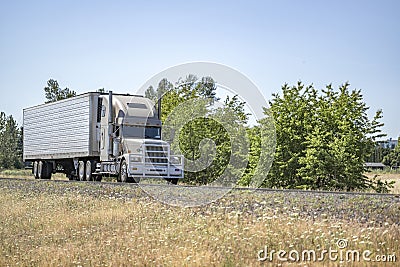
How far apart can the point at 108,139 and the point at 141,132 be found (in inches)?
71.5

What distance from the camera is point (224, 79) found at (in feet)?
64.6

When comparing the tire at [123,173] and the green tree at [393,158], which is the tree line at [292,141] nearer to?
the tire at [123,173]

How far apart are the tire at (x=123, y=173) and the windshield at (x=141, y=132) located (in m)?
1.22

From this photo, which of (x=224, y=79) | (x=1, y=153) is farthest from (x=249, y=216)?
(x=1, y=153)

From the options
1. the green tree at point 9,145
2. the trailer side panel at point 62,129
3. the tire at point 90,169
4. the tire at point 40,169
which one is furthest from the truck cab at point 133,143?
the green tree at point 9,145

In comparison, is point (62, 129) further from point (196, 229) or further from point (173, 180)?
point (196, 229)

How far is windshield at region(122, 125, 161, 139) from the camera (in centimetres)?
2625

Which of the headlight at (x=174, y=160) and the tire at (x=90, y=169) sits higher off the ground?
the headlight at (x=174, y=160)

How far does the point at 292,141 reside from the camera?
27.3 m

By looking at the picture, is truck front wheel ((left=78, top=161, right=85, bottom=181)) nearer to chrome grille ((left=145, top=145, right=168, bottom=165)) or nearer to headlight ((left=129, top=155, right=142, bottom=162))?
headlight ((left=129, top=155, right=142, bottom=162))

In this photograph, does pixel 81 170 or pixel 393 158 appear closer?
pixel 81 170

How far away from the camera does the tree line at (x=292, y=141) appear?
25.6 metres

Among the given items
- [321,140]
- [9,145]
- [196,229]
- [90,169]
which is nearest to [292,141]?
[321,140]

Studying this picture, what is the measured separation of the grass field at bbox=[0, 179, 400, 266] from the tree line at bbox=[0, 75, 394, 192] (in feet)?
28.5
